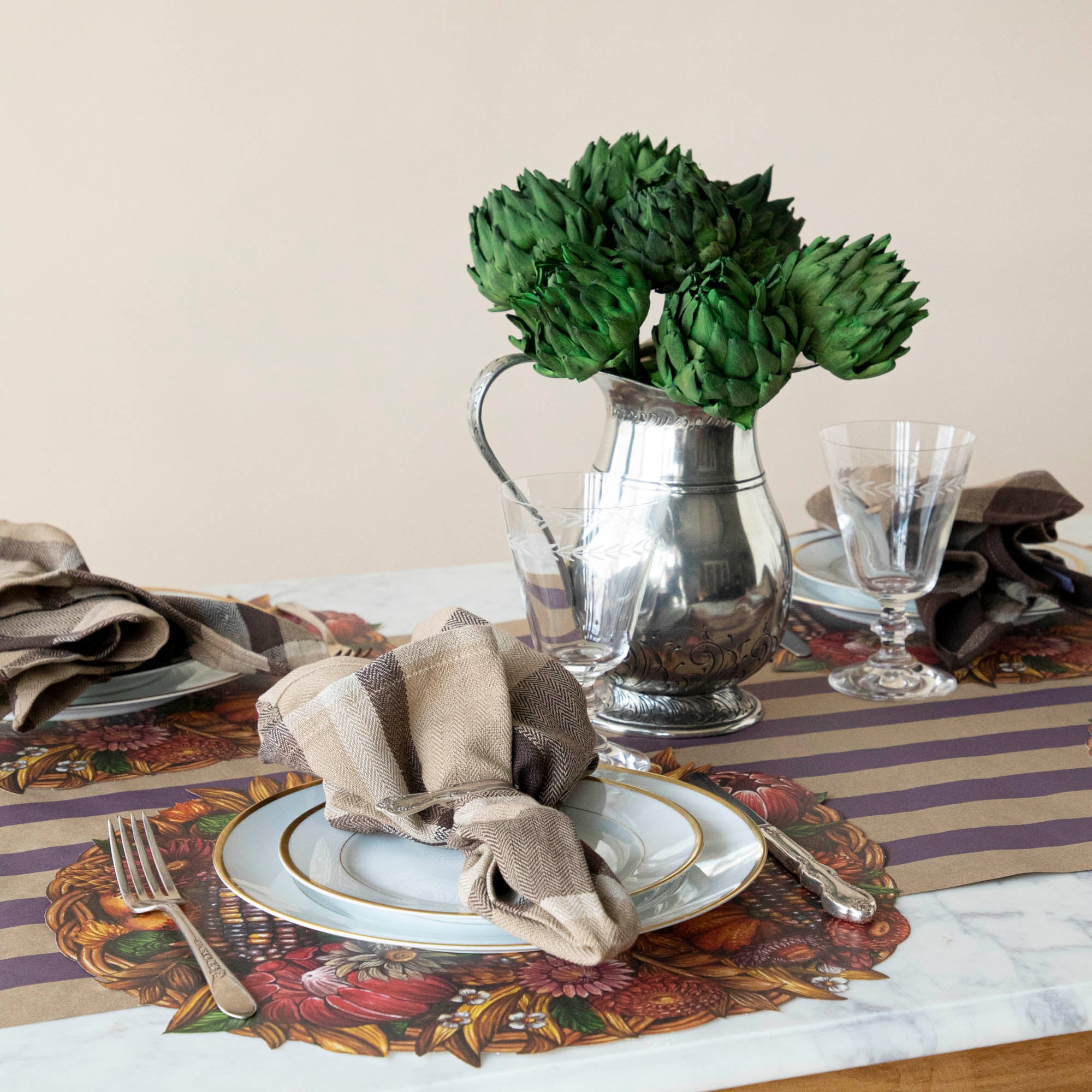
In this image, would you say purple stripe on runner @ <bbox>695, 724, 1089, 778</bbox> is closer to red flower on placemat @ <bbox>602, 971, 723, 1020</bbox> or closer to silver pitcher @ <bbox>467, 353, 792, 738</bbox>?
silver pitcher @ <bbox>467, 353, 792, 738</bbox>

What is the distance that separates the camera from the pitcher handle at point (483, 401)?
84 cm

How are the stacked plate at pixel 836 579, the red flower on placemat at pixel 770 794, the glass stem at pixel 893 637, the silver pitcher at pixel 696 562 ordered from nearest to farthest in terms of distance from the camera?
the red flower on placemat at pixel 770 794
the silver pitcher at pixel 696 562
the glass stem at pixel 893 637
the stacked plate at pixel 836 579

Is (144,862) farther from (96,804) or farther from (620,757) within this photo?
(620,757)

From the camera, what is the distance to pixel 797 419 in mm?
3312

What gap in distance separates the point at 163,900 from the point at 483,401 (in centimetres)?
41

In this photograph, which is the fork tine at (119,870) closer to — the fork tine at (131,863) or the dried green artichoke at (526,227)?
the fork tine at (131,863)

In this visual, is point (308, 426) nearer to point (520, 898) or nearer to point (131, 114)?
point (131, 114)

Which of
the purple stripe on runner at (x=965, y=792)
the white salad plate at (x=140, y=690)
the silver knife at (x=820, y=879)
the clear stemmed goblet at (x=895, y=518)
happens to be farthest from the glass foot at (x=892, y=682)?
the white salad plate at (x=140, y=690)

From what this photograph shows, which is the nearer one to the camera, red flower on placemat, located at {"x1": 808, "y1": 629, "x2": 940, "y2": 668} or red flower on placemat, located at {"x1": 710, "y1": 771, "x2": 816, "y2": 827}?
red flower on placemat, located at {"x1": 710, "y1": 771, "x2": 816, "y2": 827}

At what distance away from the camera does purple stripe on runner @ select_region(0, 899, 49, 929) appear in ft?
1.93

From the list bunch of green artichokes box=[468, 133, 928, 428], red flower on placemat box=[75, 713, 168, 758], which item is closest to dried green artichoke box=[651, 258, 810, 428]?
bunch of green artichokes box=[468, 133, 928, 428]

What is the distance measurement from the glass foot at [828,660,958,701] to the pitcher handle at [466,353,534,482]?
311mm

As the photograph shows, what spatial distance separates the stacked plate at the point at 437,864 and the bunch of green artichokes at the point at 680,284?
260 mm

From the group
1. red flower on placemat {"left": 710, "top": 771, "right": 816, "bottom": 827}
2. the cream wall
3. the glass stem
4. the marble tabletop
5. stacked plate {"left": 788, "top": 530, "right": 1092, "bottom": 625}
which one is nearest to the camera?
the marble tabletop
